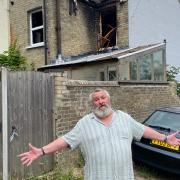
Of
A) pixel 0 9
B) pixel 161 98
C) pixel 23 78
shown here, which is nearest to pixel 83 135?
pixel 23 78

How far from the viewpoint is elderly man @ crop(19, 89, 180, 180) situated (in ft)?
12.0

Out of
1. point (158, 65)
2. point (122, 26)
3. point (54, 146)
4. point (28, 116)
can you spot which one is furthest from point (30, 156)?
point (122, 26)

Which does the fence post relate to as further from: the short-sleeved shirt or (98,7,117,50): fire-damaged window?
(98,7,117,50): fire-damaged window

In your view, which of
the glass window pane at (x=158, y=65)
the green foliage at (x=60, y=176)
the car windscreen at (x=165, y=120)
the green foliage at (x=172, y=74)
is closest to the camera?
the green foliage at (x=60, y=176)

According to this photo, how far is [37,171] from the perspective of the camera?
6.70m

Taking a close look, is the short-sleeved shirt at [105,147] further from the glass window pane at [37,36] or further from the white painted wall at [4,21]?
the white painted wall at [4,21]

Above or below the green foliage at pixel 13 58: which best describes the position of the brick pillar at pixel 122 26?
above

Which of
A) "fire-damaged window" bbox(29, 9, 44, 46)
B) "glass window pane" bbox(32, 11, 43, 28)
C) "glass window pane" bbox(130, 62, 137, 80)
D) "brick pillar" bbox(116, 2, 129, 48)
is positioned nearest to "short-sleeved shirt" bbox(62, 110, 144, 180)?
"glass window pane" bbox(130, 62, 137, 80)

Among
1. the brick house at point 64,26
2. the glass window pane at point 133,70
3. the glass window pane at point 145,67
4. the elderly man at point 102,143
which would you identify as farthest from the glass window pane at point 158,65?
the elderly man at point 102,143

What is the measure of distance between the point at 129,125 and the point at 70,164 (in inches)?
148

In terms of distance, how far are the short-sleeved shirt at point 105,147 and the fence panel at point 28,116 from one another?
267cm

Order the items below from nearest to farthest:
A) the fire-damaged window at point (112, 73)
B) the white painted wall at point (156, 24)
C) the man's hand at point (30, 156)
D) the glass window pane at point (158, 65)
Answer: the man's hand at point (30, 156), the fire-damaged window at point (112, 73), the glass window pane at point (158, 65), the white painted wall at point (156, 24)

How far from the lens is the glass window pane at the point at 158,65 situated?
12.1m

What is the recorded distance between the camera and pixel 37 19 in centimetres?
1548
